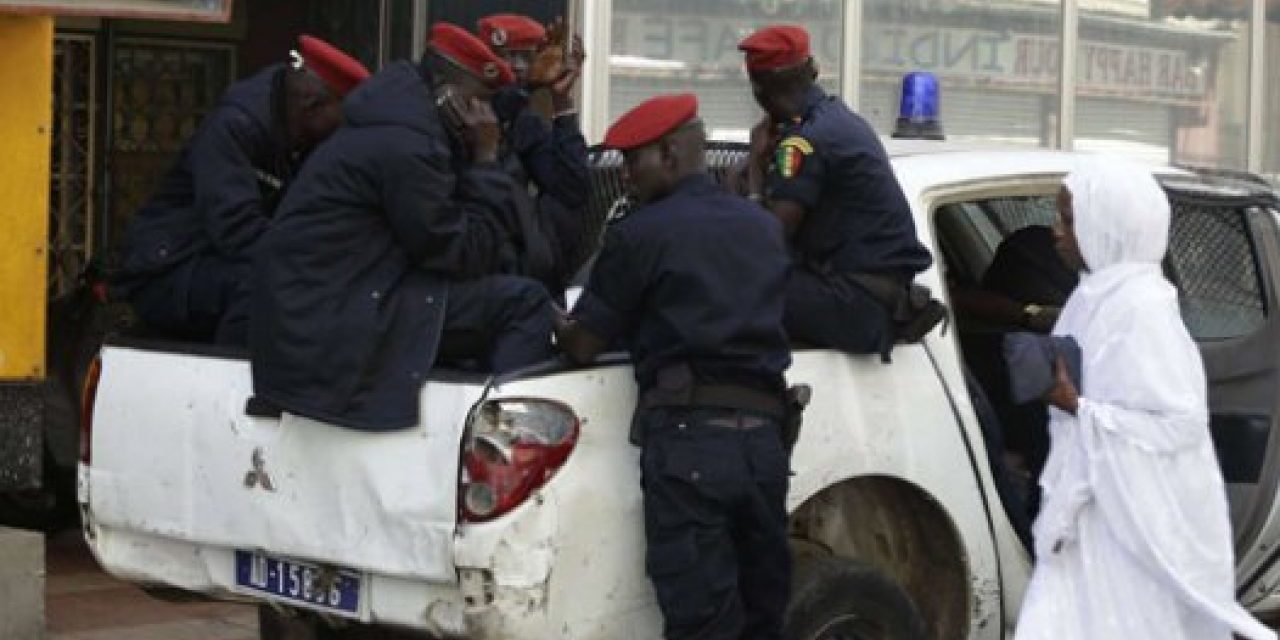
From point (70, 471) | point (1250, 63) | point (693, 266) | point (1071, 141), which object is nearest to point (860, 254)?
point (693, 266)

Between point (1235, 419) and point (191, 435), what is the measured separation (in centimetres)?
312

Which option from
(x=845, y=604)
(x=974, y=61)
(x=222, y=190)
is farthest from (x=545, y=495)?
(x=974, y=61)

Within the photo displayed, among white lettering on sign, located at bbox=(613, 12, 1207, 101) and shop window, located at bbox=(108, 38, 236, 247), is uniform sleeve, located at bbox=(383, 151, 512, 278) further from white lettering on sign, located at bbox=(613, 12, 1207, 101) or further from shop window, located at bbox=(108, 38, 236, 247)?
shop window, located at bbox=(108, 38, 236, 247)

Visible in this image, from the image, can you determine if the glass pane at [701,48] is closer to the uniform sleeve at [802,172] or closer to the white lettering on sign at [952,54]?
the white lettering on sign at [952,54]

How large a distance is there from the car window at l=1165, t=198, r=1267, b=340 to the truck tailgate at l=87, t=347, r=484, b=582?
276cm

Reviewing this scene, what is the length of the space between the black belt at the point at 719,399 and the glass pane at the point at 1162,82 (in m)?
6.90

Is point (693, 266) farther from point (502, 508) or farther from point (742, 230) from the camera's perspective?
point (502, 508)

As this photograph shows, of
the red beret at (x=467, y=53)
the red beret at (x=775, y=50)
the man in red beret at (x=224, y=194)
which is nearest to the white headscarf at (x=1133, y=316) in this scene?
the red beret at (x=775, y=50)

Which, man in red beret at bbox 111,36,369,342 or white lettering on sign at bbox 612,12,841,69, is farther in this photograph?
white lettering on sign at bbox 612,12,841,69

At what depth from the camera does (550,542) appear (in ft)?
16.4

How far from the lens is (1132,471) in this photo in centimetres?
484

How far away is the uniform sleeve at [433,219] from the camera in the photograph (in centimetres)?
534

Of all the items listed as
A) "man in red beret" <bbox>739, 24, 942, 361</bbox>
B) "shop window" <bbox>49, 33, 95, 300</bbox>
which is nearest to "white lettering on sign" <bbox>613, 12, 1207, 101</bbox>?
"shop window" <bbox>49, 33, 95, 300</bbox>

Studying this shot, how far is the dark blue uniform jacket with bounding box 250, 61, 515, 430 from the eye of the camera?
208 inches
